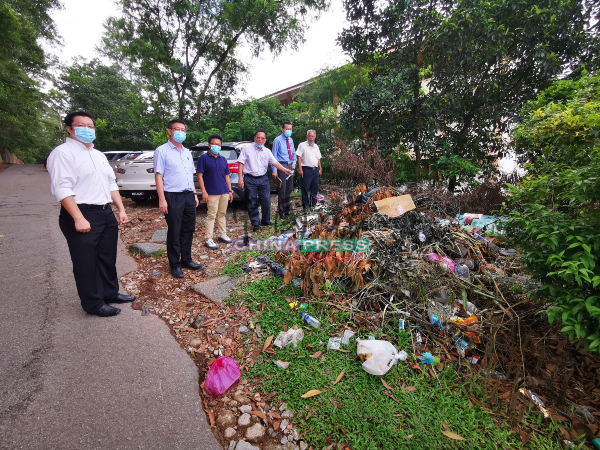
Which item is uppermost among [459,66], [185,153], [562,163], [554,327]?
[459,66]

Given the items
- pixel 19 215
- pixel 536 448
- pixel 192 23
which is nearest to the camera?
pixel 536 448

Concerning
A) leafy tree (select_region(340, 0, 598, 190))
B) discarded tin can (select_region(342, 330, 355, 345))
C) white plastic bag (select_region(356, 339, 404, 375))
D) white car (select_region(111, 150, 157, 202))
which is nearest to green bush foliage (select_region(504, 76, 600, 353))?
white plastic bag (select_region(356, 339, 404, 375))

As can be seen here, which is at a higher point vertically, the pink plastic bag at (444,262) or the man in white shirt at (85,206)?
the man in white shirt at (85,206)

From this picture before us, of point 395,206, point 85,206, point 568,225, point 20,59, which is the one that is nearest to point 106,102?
point 20,59

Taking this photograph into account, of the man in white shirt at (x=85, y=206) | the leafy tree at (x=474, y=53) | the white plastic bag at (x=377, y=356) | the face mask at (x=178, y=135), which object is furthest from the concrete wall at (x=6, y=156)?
the white plastic bag at (x=377, y=356)

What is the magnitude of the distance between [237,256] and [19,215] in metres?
6.10

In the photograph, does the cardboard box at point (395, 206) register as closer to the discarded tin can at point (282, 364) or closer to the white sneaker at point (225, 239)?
the white sneaker at point (225, 239)

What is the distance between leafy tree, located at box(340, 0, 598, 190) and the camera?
4.82m

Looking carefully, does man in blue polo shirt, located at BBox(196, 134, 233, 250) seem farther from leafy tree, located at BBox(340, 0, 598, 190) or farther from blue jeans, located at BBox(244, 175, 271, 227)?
leafy tree, located at BBox(340, 0, 598, 190)

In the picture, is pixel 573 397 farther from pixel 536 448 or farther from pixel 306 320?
pixel 306 320

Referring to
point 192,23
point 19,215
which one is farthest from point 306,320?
point 192,23

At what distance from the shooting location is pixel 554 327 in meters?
2.54

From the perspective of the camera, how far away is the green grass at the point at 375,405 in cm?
170

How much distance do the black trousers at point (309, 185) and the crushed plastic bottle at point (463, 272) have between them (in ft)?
10.5
